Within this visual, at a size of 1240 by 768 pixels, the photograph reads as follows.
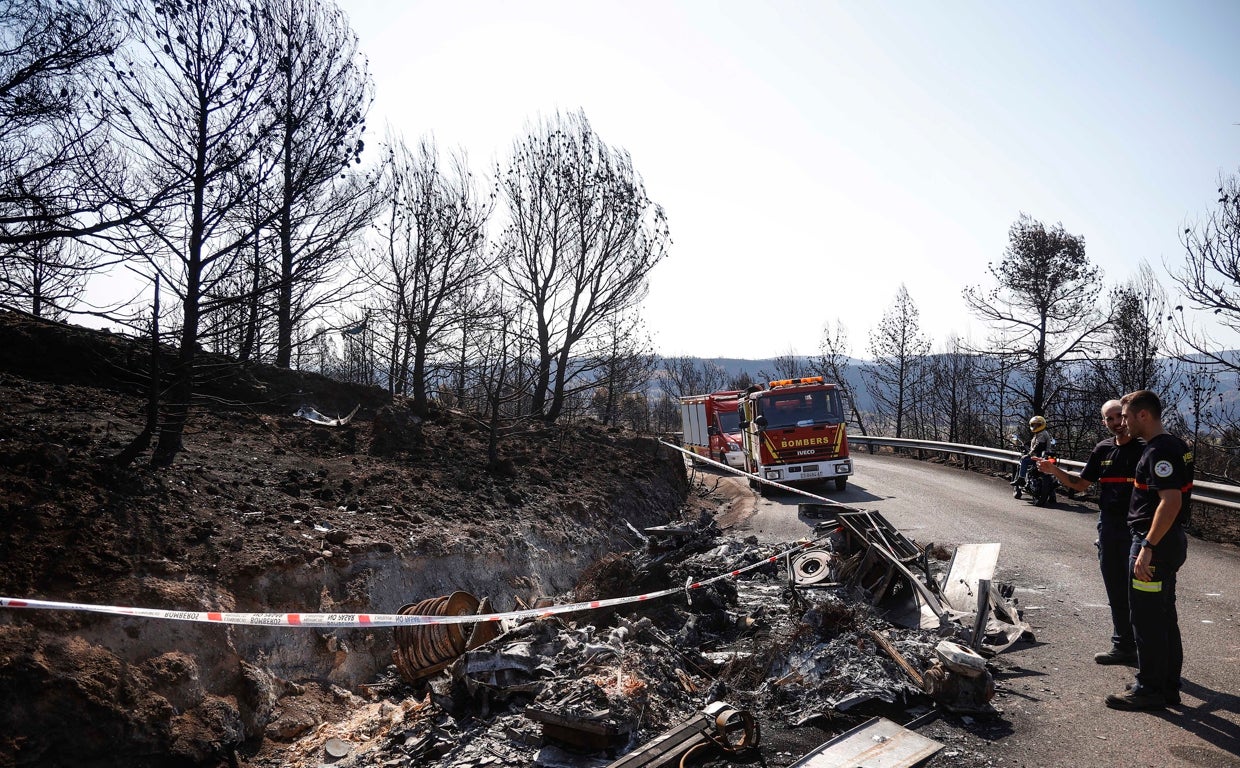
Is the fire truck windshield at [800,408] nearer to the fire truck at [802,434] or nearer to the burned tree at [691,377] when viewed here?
the fire truck at [802,434]

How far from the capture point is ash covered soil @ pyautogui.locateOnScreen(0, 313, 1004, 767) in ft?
15.5

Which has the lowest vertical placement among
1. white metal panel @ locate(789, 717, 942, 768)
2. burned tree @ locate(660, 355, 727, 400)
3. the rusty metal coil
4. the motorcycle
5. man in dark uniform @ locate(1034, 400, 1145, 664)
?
the rusty metal coil

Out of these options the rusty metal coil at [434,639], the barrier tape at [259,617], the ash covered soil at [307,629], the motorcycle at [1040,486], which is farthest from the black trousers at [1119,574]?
the motorcycle at [1040,486]

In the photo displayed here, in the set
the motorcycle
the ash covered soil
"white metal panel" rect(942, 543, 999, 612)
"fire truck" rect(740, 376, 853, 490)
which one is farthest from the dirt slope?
the motorcycle

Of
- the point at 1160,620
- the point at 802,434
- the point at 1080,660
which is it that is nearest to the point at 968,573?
the point at 1080,660

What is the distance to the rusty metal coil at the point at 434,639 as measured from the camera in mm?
6570

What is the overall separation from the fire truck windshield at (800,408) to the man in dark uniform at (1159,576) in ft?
41.1

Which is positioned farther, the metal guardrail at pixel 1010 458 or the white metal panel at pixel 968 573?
the metal guardrail at pixel 1010 458

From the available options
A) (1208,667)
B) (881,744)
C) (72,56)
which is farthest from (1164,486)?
(72,56)

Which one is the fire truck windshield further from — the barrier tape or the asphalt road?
the barrier tape

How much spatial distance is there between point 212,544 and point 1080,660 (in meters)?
7.50

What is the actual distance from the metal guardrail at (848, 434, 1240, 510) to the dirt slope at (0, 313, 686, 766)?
9667 millimetres

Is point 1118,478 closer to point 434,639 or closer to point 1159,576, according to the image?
point 1159,576

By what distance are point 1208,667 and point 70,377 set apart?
43.2ft
